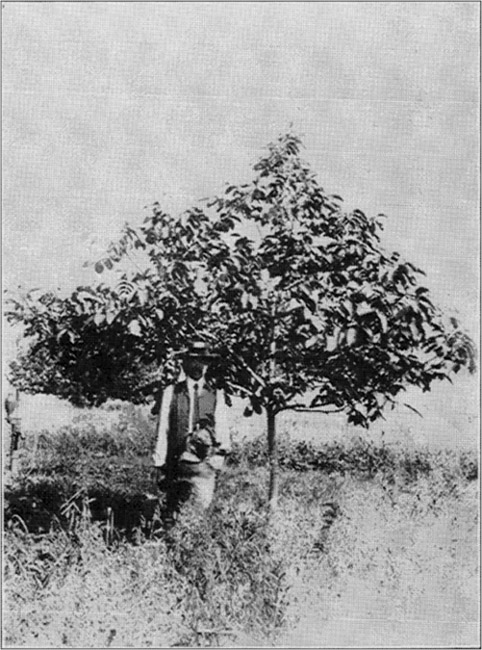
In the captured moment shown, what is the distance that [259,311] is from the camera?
14.4ft

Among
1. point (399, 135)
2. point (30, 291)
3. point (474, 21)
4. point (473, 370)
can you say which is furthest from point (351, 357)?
point (474, 21)

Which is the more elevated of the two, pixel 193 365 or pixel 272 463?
pixel 193 365

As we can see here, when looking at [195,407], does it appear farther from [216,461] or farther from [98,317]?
[98,317]

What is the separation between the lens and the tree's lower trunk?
4.59 metres

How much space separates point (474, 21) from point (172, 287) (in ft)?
8.53

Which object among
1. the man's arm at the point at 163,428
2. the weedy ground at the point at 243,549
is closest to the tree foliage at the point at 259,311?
the man's arm at the point at 163,428

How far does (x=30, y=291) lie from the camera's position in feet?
14.3

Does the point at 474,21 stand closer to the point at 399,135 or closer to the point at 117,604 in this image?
the point at 399,135

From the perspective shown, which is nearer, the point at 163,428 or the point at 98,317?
the point at 98,317

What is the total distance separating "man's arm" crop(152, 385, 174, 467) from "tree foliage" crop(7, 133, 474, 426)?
0.37 feet

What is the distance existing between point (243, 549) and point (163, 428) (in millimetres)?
890

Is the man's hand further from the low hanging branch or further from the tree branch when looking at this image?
the tree branch

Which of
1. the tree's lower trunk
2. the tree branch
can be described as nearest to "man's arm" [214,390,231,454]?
the tree's lower trunk

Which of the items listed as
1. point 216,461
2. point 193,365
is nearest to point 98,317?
point 193,365
